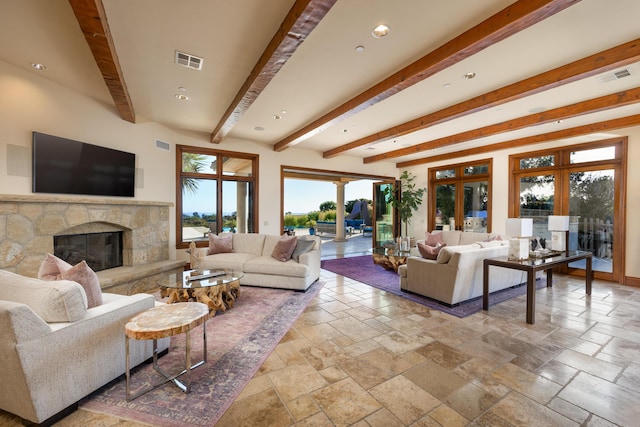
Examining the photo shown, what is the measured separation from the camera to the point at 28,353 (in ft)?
5.01

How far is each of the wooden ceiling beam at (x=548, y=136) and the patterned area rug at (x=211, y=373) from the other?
19.1 ft

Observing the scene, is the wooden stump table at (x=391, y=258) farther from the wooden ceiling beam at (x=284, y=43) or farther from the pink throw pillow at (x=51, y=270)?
the pink throw pillow at (x=51, y=270)

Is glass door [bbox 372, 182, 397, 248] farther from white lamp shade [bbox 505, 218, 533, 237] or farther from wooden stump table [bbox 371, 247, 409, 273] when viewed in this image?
white lamp shade [bbox 505, 218, 533, 237]

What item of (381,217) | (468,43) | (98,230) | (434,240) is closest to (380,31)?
(468,43)

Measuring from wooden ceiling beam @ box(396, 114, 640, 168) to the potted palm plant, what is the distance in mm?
844

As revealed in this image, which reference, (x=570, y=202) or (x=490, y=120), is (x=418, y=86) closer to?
(x=490, y=120)

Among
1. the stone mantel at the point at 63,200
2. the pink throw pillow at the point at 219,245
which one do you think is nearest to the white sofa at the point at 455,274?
the pink throw pillow at the point at 219,245

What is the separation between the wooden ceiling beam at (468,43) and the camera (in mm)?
1988

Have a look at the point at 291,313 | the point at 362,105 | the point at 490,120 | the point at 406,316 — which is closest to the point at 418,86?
the point at 362,105

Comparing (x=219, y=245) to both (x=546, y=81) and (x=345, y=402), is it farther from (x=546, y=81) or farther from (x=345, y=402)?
(x=546, y=81)

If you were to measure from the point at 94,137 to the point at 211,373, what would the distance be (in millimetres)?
4145

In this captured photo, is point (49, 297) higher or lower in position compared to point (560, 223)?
lower

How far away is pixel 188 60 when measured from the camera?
3.04 m

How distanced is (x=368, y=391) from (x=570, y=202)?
6.22 m
